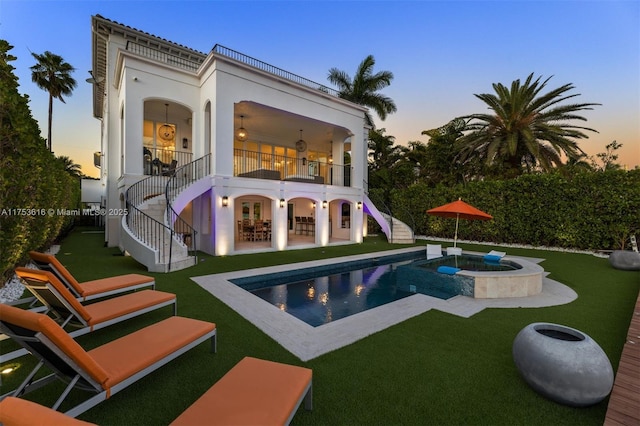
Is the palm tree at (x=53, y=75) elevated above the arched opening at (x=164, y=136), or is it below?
above

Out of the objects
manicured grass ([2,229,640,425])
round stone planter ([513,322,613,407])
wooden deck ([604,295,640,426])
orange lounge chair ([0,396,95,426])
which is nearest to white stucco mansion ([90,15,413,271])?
manicured grass ([2,229,640,425])

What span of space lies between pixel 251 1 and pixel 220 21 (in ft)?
17.6

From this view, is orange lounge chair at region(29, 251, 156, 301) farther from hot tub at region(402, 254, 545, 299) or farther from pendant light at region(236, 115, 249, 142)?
pendant light at region(236, 115, 249, 142)

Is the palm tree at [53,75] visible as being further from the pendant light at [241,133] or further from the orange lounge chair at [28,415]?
the orange lounge chair at [28,415]

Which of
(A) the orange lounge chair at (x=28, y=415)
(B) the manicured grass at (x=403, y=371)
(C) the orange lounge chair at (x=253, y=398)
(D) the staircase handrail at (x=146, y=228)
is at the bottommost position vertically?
(B) the manicured grass at (x=403, y=371)

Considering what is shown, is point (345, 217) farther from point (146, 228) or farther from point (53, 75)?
point (53, 75)

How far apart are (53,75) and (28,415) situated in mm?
38355

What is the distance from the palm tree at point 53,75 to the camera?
26.5 meters

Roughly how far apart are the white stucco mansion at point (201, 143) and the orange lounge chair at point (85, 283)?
108 inches

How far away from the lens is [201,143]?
1306 centimetres

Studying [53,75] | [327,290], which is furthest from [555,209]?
[53,75]

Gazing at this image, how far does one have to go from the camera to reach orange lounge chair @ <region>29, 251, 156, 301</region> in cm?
457

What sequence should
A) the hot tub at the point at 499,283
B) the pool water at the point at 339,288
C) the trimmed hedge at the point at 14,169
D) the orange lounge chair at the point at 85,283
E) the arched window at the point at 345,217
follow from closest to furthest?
the orange lounge chair at the point at 85,283 → the trimmed hedge at the point at 14,169 → the pool water at the point at 339,288 → the hot tub at the point at 499,283 → the arched window at the point at 345,217

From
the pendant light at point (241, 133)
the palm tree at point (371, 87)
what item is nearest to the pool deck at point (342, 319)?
the pendant light at point (241, 133)
